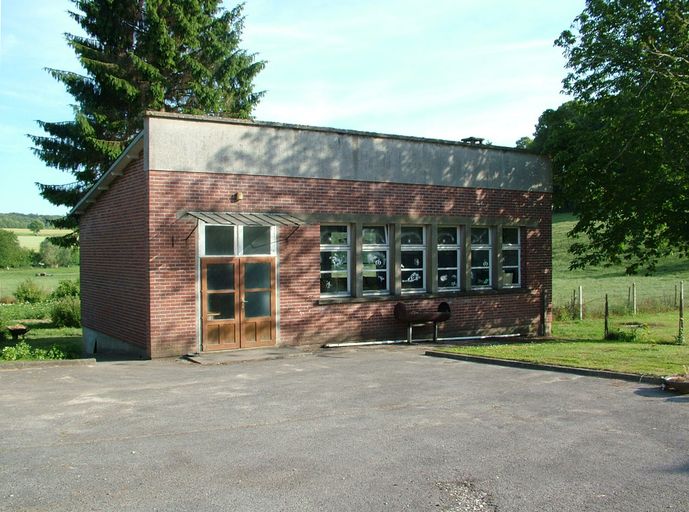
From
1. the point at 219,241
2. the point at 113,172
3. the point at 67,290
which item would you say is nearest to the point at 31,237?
the point at 67,290

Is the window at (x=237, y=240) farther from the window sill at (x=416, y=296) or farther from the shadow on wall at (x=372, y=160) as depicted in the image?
the window sill at (x=416, y=296)

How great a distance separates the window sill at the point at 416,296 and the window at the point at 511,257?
0.30 meters

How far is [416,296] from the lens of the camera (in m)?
17.6

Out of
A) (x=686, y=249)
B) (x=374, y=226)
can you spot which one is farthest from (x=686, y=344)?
(x=374, y=226)

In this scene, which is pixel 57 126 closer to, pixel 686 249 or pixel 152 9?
pixel 152 9

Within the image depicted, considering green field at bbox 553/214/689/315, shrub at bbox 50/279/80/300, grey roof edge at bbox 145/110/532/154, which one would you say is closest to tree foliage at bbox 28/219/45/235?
shrub at bbox 50/279/80/300

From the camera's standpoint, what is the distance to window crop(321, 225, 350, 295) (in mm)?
16391

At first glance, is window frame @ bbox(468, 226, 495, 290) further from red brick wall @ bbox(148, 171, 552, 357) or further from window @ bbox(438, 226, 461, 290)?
window @ bbox(438, 226, 461, 290)

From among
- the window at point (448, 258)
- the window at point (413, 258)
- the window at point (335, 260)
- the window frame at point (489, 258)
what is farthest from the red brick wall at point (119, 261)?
the window frame at point (489, 258)

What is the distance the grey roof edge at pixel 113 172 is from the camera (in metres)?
14.3

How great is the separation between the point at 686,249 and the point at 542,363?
1001cm

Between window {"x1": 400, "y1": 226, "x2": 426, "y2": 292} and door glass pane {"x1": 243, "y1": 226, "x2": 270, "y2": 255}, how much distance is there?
3.85 m

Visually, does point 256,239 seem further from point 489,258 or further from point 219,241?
point 489,258

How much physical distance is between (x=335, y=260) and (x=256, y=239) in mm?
2259
